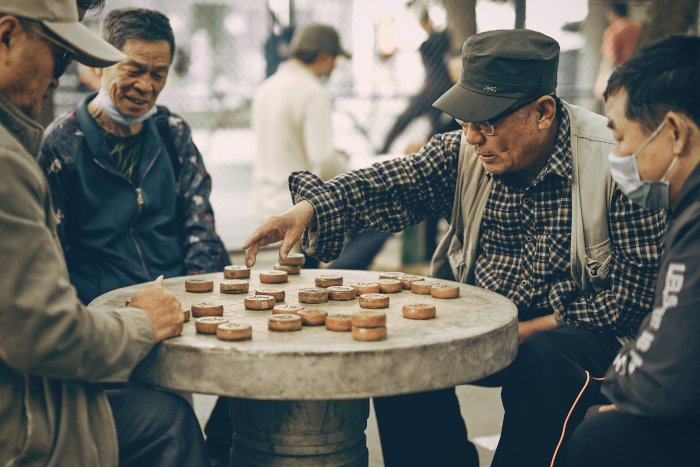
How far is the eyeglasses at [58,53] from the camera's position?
208 cm

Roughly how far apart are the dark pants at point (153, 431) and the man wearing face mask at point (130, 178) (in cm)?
98

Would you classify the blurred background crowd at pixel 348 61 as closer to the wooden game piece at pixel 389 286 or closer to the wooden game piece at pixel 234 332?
the wooden game piece at pixel 389 286

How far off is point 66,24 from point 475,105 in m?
1.41

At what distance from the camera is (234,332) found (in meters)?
2.22

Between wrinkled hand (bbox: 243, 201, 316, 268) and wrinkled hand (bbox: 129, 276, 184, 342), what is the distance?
2.28 ft

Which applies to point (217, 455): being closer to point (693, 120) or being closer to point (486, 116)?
point (486, 116)

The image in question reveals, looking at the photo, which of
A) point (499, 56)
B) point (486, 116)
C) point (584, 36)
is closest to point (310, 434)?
point (486, 116)

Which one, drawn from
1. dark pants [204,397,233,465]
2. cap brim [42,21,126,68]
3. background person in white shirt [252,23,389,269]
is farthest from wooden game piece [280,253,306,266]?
background person in white shirt [252,23,389,269]

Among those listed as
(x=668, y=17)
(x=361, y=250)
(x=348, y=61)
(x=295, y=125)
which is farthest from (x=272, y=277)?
(x=348, y=61)

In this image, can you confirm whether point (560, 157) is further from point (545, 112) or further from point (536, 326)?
point (536, 326)

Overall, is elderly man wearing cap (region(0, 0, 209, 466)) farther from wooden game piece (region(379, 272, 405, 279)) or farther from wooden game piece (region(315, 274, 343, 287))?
wooden game piece (region(379, 272, 405, 279))

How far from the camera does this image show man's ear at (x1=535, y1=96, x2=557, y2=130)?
3037 millimetres

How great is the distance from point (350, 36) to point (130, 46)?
5581mm

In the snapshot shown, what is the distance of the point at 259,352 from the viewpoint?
2111 mm
